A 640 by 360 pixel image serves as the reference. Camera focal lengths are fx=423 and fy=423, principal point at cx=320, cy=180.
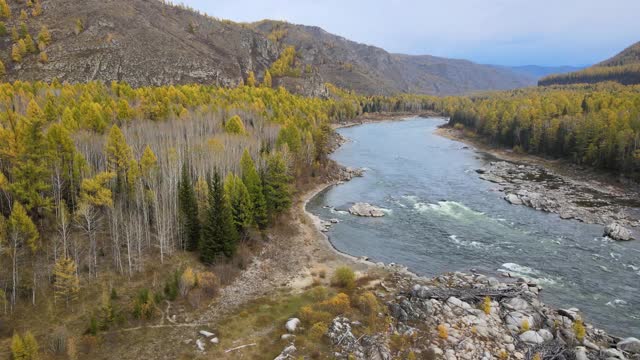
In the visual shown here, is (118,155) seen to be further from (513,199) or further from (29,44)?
(29,44)

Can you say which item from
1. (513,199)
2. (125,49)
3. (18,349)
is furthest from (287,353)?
(125,49)

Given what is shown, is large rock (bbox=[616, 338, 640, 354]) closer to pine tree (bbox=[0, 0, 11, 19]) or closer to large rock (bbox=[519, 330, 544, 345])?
large rock (bbox=[519, 330, 544, 345])

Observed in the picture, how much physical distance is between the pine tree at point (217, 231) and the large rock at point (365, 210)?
2378cm

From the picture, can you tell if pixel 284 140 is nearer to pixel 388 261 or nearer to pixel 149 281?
pixel 388 261

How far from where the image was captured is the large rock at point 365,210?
59.6 metres

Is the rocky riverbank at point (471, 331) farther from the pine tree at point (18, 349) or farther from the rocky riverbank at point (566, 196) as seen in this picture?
the rocky riverbank at point (566, 196)

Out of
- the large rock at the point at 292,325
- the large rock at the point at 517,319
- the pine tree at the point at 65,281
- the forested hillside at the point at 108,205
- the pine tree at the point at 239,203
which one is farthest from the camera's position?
the pine tree at the point at 239,203

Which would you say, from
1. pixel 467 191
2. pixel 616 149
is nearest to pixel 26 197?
pixel 467 191

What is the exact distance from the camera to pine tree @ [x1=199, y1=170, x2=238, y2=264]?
132ft

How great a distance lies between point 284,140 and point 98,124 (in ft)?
89.5

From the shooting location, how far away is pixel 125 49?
139 m

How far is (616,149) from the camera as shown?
78188 millimetres

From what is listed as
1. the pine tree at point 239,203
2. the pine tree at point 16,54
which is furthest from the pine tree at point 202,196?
the pine tree at point 16,54

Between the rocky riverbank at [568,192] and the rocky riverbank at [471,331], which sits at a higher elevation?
the rocky riverbank at [568,192]
